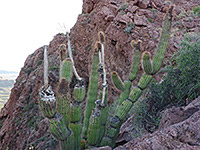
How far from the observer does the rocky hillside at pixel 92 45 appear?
10.2 metres

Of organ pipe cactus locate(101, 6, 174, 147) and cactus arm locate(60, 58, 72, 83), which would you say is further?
organ pipe cactus locate(101, 6, 174, 147)

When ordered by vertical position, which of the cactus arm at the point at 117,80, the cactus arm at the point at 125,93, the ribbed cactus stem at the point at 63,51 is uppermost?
the ribbed cactus stem at the point at 63,51

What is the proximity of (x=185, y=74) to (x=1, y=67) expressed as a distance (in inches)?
3621

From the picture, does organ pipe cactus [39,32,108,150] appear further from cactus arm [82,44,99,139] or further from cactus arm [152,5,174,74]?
cactus arm [152,5,174,74]

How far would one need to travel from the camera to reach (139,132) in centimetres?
513

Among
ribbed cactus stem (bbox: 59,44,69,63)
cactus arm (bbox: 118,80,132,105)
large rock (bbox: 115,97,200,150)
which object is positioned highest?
ribbed cactus stem (bbox: 59,44,69,63)

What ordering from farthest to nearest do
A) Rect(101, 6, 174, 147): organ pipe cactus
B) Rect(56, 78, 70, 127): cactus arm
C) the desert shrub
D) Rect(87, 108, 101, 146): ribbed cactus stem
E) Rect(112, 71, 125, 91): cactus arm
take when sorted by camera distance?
Rect(112, 71, 125, 91): cactus arm → Rect(101, 6, 174, 147): organ pipe cactus → the desert shrub → Rect(87, 108, 101, 146): ribbed cactus stem → Rect(56, 78, 70, 127): cactus arm

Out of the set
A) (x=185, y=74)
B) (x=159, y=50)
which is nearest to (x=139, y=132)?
(x=185, y=74)

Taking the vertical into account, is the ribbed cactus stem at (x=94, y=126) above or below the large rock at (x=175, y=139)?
below

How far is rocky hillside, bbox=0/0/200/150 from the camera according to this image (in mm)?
10211

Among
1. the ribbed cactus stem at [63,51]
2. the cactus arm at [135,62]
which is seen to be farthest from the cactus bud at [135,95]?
the ribbed cactus stem at [63,51]

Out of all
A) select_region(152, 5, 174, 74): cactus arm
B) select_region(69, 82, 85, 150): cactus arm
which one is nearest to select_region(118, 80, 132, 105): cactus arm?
select_region(152, 5, 174, 74): cactus arm

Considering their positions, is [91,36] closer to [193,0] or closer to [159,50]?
[193,0]

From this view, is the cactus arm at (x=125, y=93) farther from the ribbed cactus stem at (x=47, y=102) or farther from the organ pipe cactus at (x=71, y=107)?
the ribbed cactus stem at (x=47, y=102)
